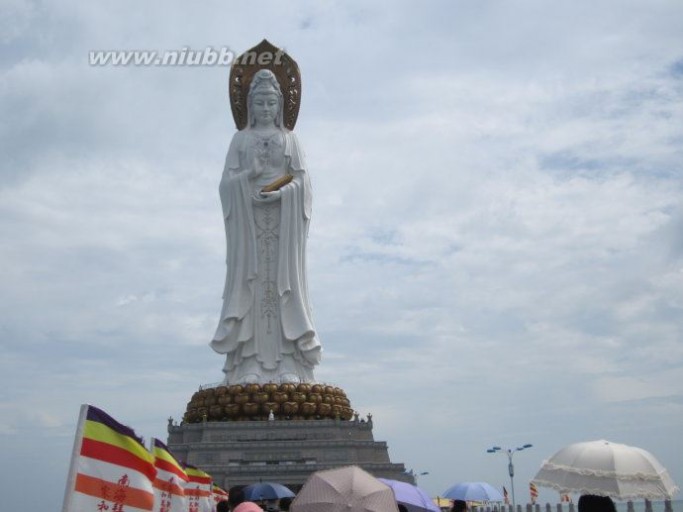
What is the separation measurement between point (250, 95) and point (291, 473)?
7865mm

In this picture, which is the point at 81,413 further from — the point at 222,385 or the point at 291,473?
the point at 222,385

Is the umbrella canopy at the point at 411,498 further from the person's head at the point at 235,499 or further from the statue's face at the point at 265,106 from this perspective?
the statue's face at the point at 265,106

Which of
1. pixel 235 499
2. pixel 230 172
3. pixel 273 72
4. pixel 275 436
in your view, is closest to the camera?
pixel 235 499

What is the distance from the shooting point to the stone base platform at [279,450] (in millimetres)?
15000

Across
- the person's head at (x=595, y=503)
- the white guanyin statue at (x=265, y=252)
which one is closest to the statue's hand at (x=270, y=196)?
the white guanyin statue at (x=265, y=252)

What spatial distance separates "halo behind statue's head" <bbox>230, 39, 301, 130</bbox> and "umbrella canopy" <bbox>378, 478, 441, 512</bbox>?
42.4ft

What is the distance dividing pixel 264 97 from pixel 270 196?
205 centimetres

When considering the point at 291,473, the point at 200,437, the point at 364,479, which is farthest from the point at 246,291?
the point at 364,479

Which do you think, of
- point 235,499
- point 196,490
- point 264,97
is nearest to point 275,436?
point 264,97

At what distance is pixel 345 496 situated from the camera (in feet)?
16.2

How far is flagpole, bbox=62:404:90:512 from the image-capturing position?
405 cm

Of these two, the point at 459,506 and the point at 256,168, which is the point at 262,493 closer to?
the point at 459,506

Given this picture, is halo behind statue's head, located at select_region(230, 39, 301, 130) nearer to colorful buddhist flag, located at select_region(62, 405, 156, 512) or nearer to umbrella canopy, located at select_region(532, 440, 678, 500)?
umbrella canopy, located at select_region(532, 440, 678, 500)

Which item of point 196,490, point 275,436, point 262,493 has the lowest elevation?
point 196,490
